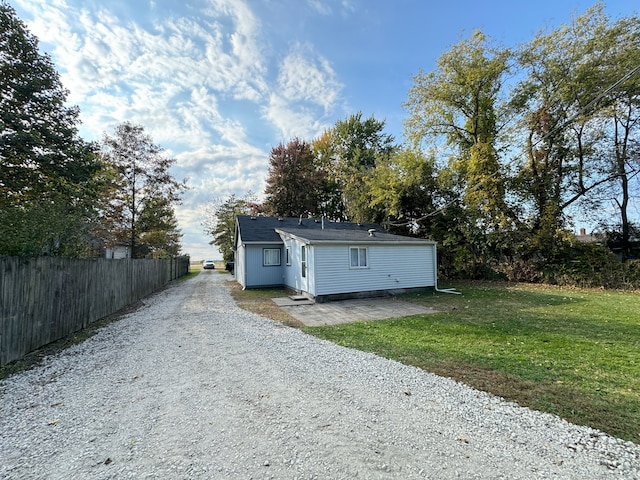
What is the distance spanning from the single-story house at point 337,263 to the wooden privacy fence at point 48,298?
255 inches

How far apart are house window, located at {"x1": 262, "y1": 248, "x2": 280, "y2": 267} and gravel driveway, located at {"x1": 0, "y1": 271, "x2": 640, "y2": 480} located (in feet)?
36.6

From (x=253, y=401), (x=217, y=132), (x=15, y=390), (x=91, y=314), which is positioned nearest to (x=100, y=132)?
(x=217, y=132)

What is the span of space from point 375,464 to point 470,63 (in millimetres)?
20625

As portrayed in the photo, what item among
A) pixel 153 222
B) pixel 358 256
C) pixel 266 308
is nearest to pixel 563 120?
pixel 358 256

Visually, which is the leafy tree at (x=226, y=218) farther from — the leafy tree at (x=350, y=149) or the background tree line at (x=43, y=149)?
the background tree line at (x=43, y=149)

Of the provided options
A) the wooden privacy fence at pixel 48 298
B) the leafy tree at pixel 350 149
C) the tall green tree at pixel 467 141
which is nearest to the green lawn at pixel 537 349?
the wooden privacy fence at pixel 48 298

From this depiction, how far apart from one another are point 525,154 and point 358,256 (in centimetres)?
1192

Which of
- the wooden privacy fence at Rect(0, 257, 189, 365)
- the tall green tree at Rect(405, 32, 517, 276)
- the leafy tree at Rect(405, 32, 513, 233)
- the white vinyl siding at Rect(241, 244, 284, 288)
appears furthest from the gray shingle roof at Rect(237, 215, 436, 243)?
the wooden privacy fence at Rect(0, 257, 189, 365)

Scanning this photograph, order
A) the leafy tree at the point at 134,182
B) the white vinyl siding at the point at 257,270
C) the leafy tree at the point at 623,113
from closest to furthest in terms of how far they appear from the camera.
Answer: the leafy tree at the point at 623,113, the white vinyl siding at the point at 257,270, the leafy tree at the point at 134,182

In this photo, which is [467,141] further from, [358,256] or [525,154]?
[358,256]

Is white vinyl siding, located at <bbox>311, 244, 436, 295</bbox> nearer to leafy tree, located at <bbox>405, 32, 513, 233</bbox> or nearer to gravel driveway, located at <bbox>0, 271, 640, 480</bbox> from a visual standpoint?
leafy tree, located at <bbox>405, 32, 513, 233</bbox>

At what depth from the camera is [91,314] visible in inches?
292

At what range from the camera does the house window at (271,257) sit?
16.0m

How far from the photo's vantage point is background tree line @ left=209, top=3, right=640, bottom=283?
47.2ft
